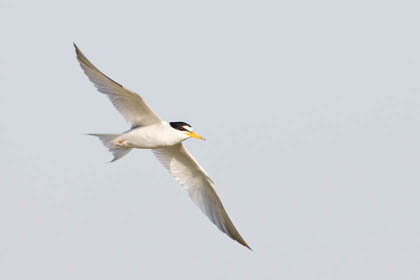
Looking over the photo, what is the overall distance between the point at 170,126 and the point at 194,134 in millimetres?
553

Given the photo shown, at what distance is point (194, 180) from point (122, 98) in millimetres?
3156

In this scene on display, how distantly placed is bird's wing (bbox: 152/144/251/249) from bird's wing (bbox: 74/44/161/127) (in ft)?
5.26

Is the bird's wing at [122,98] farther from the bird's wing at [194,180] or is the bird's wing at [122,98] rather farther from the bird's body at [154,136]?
the bird's wing at [194,180]

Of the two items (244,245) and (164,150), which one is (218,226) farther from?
(164,150)

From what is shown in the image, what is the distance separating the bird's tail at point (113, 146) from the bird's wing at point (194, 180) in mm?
1397

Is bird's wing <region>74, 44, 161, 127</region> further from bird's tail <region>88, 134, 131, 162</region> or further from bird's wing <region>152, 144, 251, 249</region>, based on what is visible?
bird's wing <region>152, 144, 251, 249</region>

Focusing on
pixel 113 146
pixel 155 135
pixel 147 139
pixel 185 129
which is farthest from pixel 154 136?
pixel 113 146

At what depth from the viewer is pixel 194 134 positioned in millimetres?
15836

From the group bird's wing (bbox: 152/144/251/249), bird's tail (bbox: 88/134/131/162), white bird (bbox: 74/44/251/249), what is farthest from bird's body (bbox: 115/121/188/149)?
bird's wing (bbox: 152/144/251/249)

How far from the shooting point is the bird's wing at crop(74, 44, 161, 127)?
1494 cm

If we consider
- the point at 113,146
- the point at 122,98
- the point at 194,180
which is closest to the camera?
the point at 122,98

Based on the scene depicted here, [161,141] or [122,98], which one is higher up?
[122,98]

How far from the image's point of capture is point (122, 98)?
51.5ft

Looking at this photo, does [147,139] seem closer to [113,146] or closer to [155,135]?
[155,135]
